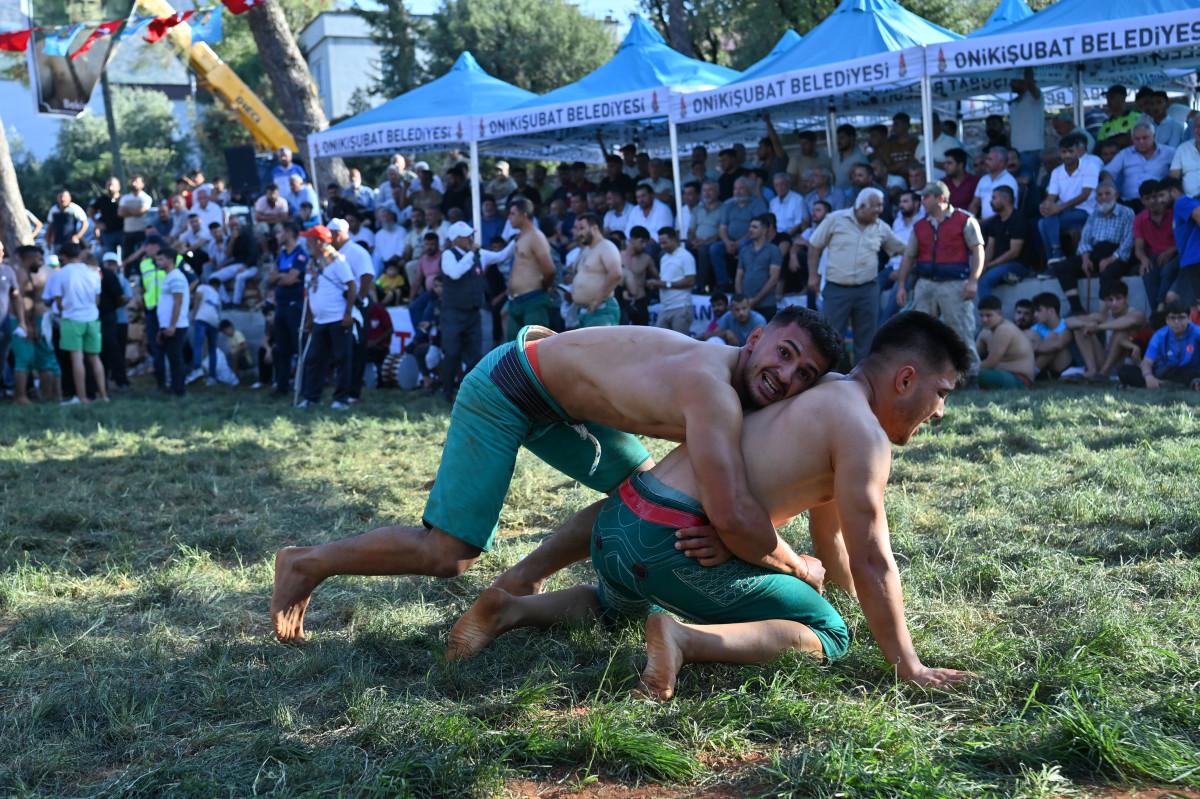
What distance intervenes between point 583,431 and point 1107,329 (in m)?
7.86

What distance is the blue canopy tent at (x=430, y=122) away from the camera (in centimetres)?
1415

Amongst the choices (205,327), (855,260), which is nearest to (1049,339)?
(855,260)

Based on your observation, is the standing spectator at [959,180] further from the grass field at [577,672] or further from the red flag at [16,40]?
the red flag at [16,40]

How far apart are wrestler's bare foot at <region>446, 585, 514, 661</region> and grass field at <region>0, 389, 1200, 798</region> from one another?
7cm

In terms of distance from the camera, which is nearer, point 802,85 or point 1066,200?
point 1066,200

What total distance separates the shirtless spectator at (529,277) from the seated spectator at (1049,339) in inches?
181

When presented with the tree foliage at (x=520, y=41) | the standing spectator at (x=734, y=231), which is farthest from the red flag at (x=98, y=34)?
the tree foliage at (x=520, y=41)

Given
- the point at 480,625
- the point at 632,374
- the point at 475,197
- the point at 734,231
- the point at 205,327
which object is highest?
the point at 475,197

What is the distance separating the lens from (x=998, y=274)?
10.8 m

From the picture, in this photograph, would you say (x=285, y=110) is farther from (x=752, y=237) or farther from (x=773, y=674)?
(x=773, y=674)

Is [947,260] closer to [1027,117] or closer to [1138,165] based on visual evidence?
[1138,165]

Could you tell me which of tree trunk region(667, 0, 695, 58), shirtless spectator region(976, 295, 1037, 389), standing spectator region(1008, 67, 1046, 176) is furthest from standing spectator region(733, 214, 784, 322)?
tree trunk region(667, 0, 695, 58)

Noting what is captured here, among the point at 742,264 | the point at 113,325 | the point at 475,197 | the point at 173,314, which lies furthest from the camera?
the point at 475,197

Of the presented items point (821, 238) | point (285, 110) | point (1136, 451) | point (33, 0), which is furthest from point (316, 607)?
point (285, 110)
